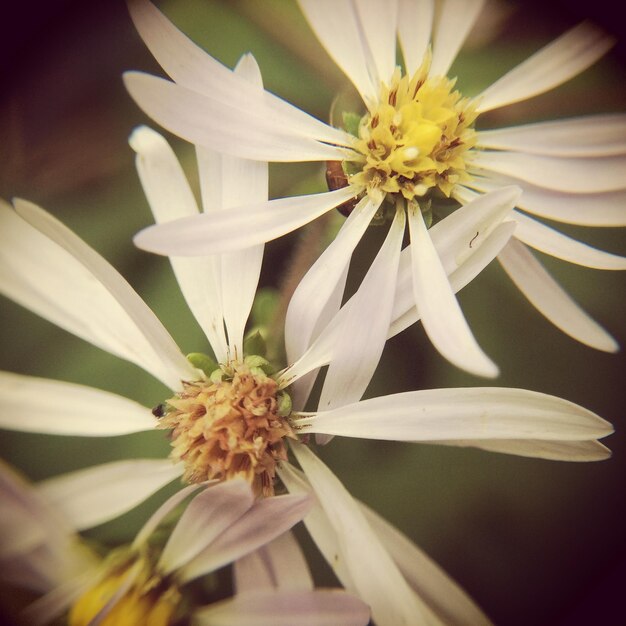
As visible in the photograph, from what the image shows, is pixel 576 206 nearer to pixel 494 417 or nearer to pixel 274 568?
pixel 494 417

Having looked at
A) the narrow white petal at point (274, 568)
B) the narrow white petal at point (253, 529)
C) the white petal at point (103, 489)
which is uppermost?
the white petal at point (103, 489)

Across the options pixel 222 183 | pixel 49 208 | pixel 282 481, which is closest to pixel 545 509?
pixel 282 481

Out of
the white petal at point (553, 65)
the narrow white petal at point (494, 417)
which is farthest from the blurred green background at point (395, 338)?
the narrow white petal at point (494, 417)

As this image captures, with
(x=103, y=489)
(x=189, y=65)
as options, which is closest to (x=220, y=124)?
(x=189, y=65)

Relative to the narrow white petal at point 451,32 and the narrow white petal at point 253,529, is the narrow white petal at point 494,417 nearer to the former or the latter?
the narrow white petal at point 253,529

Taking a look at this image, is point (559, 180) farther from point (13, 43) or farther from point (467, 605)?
point (13, 43)

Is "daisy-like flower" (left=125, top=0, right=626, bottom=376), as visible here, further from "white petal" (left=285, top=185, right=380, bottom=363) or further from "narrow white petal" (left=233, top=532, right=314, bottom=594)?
"narrow white petal" (left=233, top=532, right=314, bottom=594)
